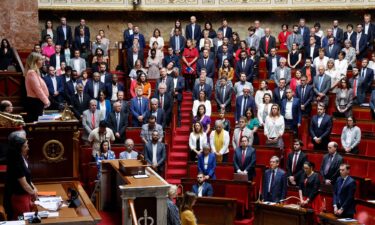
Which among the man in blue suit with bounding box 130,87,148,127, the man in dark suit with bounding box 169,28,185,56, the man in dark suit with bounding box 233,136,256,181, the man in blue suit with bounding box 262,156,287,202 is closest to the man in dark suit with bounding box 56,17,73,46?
the man in dark suit with bounding box 169,28,185,56

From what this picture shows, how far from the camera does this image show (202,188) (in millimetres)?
7020

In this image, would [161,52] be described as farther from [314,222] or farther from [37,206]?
[37,206]

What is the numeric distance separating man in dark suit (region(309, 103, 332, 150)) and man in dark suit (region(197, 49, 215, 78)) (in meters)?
1.93

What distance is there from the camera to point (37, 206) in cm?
430

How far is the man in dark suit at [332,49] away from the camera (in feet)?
31.2

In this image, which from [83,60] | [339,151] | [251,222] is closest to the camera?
[251,222]

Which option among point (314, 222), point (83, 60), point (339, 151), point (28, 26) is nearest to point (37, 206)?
point (314, 222)

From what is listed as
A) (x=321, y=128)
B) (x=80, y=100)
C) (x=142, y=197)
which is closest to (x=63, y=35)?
(x=80, y=100)

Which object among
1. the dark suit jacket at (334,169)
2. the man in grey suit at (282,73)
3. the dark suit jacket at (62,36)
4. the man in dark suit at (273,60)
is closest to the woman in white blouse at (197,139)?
the dark suit jacket at (334,169)

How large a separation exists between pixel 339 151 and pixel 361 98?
132 cm

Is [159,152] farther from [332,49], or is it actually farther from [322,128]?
[332,49]

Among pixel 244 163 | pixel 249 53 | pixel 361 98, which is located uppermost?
pixel 249 53

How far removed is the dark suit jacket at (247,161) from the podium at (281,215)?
75cm

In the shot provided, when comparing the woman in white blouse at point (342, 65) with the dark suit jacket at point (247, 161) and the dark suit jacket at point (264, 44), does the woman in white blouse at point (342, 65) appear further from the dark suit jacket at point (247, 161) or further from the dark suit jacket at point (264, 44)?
the dark suit jacket at point (247, 161)
